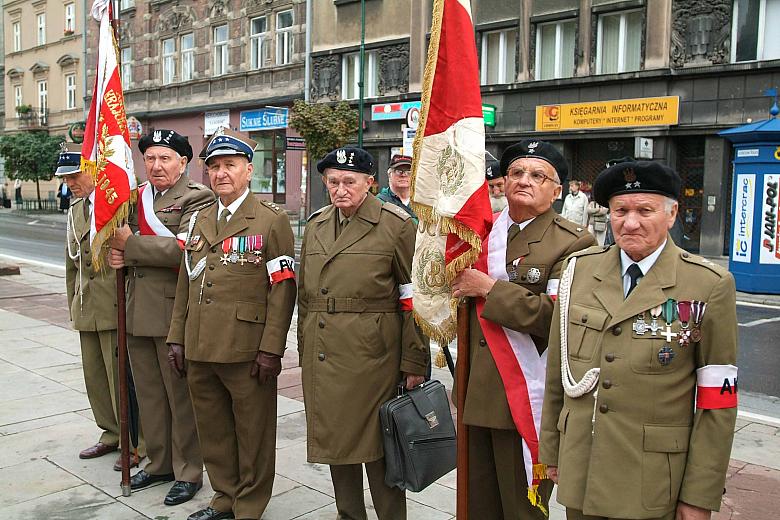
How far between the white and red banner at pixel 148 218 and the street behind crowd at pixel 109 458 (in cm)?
160

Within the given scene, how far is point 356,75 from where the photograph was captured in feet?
91.7

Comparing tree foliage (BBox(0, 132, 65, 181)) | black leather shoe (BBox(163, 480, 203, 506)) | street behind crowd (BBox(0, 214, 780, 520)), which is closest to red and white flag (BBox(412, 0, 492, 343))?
street behind crowd (BBox(0, 214, 780, 520))

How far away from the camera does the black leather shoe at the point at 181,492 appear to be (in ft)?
14.9

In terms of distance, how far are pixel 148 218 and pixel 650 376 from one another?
11.0 feet

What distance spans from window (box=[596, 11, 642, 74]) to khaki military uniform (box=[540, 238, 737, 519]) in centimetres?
1925

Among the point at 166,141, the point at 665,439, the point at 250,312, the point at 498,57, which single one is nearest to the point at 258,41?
the point at 498,57

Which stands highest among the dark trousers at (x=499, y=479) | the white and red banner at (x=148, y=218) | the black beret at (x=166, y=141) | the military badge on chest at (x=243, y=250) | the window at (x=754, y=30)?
the window at (x=754, y=30)

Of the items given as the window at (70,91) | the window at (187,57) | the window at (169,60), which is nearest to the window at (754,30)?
the window at (187,57)

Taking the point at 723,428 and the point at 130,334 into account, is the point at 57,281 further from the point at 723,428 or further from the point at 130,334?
the point at 723,428

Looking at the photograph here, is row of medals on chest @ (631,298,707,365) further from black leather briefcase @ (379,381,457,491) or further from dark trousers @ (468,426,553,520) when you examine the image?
black leather briefcase @ (379,381,457,491)

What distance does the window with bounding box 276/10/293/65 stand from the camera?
30.7 meters

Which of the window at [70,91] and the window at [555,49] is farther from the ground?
the window at [70,91]

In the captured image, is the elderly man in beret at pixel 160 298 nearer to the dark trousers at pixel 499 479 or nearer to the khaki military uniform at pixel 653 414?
the dark trousers at pixel 499 479

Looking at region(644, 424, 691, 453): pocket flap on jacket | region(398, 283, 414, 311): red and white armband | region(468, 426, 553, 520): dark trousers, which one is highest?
region(398, 283, 414, 311): red and white armband
